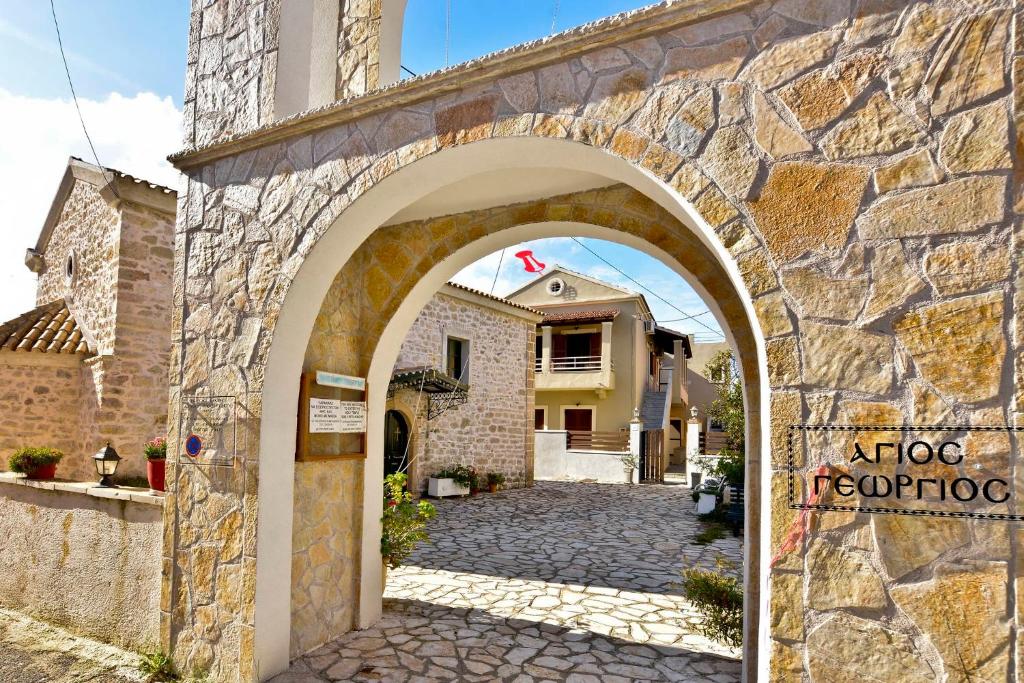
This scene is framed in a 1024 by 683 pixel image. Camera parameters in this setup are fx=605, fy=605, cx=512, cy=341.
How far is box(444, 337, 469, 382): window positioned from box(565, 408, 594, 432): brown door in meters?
8.79

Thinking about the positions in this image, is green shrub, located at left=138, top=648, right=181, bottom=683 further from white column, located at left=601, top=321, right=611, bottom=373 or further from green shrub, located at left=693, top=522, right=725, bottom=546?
white column, located at left=601, top=321, right=611, bottom=373

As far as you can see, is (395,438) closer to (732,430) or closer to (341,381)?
(732,430)

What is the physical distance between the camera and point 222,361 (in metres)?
4.13

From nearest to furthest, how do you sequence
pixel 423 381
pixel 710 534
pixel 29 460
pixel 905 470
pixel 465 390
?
pixel 905 470 → pixel 29 460 → pixel 710 534 → pixel 423 381 → pixel 465 390

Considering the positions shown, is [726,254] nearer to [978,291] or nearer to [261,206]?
[978,291]

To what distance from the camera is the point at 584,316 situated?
69.5 feet

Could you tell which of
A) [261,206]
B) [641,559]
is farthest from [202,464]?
[641,559]

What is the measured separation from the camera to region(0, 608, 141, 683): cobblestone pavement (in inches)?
163

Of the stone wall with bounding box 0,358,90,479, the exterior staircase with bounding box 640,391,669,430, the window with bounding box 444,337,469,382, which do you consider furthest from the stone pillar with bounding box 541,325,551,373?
the stone wall with bounding box 0,358,90,479

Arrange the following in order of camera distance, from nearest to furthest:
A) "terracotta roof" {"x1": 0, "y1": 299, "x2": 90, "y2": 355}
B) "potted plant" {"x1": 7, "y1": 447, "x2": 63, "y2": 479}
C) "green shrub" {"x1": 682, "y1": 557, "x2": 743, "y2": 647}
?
"green shrub" {"x1": 682, "y1": 557, "x2": 743, "y2": 647}
"potted plant" {"x1": 7, "y1": 447, "x2": 63, "y2": 479}
"terracotta roof" {"x1": 0, "y1": 299, "x2": 90, "y2": 355}

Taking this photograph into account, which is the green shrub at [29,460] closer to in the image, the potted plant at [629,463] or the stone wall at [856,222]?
the stone wall at [856,222]

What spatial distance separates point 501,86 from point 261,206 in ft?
6.19

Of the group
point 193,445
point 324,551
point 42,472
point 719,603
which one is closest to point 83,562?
point 42,472

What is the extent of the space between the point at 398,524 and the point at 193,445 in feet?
6.15
